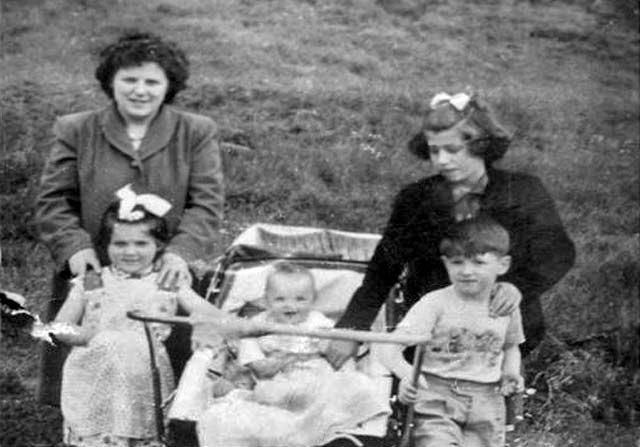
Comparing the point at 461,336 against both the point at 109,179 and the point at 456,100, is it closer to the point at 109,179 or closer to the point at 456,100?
the point at 456,100

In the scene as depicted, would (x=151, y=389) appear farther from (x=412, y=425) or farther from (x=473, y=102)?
(x=473, y=102)

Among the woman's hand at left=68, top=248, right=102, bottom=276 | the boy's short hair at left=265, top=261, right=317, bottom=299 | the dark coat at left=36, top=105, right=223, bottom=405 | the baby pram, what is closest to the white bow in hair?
the baby pram

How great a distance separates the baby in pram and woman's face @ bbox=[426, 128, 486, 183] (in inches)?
18.0

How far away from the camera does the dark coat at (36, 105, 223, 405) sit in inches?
102

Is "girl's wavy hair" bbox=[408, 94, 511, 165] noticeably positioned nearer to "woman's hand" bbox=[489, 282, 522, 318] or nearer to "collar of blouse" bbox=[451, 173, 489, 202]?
"collar of blouse" bbox=[451, 173, 489, 202]

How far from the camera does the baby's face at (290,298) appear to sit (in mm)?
2461

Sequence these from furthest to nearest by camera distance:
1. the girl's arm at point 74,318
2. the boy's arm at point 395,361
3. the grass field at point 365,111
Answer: the grass field at point 365,111 < the girl's arm at point 74,318 < the boy's arm at point 395,361

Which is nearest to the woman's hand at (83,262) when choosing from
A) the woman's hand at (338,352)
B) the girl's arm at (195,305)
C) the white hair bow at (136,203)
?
the white hair bow at (136,203)

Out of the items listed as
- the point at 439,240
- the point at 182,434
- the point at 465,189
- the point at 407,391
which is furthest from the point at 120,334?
the point at 465,189

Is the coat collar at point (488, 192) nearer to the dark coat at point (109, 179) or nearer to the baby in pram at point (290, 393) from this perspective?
the baby in pram at point (290, 393)

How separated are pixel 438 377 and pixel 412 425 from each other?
0.44ft

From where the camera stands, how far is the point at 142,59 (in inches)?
102

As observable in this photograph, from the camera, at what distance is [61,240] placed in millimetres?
2566

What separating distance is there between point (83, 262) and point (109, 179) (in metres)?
0.24
